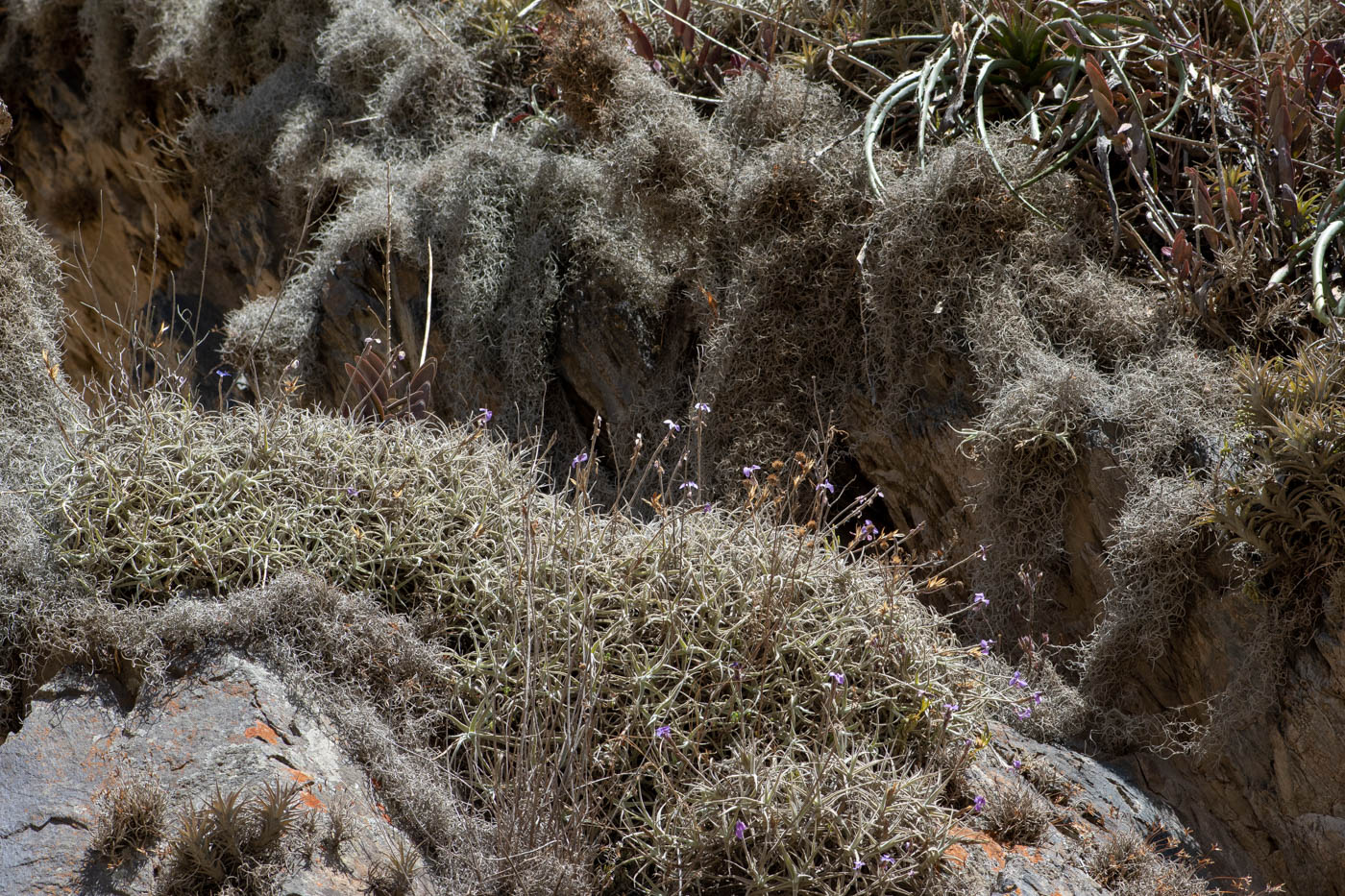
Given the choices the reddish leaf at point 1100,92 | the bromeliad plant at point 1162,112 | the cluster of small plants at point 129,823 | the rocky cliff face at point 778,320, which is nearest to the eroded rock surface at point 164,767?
the cluster of small plants at point 129,823

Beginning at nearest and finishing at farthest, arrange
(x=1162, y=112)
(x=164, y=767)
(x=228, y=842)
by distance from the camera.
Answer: (x=228, y=842) < (x=164, y=767) < (x=1162, y=112)

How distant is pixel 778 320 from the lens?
4582 mm

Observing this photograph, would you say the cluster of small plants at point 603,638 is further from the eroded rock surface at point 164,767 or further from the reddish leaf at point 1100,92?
the reddish leaf at point 1100,92

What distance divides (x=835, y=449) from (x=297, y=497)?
229 centimetres

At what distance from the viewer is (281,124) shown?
6.83 meters

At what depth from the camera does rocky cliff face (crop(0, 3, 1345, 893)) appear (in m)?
3.33

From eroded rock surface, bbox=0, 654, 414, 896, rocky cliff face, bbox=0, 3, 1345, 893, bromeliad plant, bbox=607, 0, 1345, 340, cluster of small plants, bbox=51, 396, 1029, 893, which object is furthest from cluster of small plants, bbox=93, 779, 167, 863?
bromeliad plant, bbox=607, 0, 1345, 340

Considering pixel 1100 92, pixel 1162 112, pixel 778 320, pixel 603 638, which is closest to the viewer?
pixel 603 638

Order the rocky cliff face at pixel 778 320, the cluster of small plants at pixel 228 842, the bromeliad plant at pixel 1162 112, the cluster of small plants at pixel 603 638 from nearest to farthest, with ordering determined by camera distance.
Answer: the cluster of small plants at pixel 228 842 < the cluster of small plants at pixel 603 638 < the rocky cliff face at pixel 778 320 < the bromeliad plant at pixel 1162 112

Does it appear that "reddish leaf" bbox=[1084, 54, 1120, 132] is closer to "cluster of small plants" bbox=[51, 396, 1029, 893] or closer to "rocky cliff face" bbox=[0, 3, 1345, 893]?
"rocky cliff face" bbox=[0, 3, 1345, 893]

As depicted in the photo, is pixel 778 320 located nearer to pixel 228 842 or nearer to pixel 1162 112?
pixel 1162 112

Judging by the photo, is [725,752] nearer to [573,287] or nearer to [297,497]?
[297,497]

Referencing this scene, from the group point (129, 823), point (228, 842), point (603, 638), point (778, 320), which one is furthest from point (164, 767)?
point (778, 320)

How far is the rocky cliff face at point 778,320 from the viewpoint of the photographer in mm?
3332
